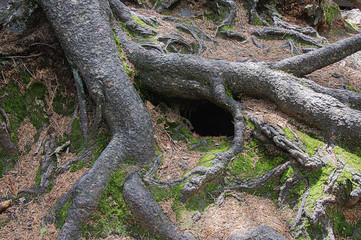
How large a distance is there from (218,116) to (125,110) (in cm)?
248

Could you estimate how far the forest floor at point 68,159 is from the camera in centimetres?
309

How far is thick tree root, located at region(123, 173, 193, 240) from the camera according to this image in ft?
9.72

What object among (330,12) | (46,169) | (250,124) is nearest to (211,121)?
(250,124)

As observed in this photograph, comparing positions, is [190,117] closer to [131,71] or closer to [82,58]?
[131,71]

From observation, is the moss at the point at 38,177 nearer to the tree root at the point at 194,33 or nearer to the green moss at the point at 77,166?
the green moss at the point at 77,166

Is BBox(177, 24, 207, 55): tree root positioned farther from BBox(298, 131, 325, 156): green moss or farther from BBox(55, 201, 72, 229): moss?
BBox(55, 201, 72, 229): moss

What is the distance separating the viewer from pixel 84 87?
3949 mm

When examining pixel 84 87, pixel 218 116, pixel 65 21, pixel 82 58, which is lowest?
pixel 218 116

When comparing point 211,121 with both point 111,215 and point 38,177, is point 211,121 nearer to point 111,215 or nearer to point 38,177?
point 111,215

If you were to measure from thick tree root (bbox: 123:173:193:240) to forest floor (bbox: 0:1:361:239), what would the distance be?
0.36ft

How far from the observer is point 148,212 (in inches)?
118

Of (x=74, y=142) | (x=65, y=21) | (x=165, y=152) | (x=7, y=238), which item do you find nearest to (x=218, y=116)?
(x=165, y=152)

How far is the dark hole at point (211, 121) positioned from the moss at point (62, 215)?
112 inches

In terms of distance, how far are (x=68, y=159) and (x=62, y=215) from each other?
2.81 ft
